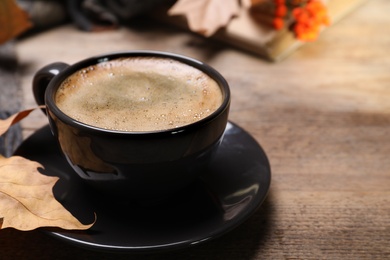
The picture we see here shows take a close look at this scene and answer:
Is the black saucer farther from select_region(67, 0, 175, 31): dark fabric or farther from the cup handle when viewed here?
select_region(67, 0, 175, 31): dark fabric

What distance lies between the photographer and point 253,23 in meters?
0.93

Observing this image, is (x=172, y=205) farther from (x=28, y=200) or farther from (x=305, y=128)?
(x=305, y=128)

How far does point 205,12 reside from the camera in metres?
0.89

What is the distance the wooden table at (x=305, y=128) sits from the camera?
50cm

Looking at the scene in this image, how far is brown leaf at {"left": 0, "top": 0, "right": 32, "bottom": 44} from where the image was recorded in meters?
0.89

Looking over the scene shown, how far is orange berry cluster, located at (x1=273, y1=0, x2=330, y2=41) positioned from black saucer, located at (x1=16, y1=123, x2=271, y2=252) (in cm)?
39

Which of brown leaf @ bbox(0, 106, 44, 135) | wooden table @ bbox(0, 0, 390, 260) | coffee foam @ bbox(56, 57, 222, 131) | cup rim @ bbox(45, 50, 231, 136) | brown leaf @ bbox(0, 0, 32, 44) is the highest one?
cup rim @ bbox(45, 50, 231, 136)

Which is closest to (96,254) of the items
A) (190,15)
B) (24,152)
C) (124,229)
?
(124,229)

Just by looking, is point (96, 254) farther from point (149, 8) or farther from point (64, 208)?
point (149, 8)

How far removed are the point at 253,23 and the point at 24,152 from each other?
1.70 ft

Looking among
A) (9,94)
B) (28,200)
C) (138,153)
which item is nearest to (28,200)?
(28,200)

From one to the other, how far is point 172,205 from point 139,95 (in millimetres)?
119

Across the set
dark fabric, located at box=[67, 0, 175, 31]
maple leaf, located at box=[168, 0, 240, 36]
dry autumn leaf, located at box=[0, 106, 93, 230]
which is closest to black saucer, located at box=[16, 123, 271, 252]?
dry autumn leaf, located at box=[0, 106, 93, 230]

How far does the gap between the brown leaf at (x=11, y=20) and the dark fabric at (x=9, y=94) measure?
0.09 ft
